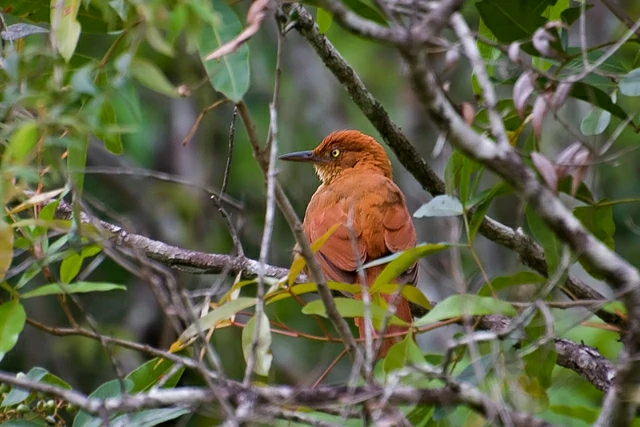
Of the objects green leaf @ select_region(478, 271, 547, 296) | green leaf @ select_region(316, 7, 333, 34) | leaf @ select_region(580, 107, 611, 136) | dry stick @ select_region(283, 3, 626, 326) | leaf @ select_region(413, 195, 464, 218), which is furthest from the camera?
dry stick @ select_region(283, 3, 626, 326)

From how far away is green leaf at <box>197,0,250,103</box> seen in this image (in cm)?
273

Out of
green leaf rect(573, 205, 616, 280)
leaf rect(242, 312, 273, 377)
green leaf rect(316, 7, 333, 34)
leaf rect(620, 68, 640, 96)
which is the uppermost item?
green leaf rect(316, 7, 333, 34)

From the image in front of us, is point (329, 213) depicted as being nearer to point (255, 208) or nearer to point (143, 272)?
point (143, 272)

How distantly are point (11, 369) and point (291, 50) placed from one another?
425 centimetres

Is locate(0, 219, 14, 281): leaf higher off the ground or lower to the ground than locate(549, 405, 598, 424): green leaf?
higher

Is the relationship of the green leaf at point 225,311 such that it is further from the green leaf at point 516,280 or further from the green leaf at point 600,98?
the green leaf at point 600,98

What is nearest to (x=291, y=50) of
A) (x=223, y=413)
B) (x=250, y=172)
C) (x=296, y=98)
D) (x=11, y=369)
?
(x=296, y=98)

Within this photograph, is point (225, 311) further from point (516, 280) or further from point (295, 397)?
point (516, 280)

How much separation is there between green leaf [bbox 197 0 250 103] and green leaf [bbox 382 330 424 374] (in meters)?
0.96

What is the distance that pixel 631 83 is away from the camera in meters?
3.14

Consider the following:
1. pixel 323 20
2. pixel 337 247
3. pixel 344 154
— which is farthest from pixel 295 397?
pixel 344 154

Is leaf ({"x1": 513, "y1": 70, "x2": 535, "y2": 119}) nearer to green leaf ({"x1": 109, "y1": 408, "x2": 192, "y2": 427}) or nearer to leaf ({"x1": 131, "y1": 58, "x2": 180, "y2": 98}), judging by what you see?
leaf ({"x1": 131, "y1": 58, "x2": 180, "y2": 98})

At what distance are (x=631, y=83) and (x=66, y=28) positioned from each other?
6.20 feet

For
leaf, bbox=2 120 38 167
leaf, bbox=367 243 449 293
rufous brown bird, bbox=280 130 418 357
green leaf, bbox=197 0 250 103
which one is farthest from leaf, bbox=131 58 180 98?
rufous brown bird, bbox=280 130 418 357
